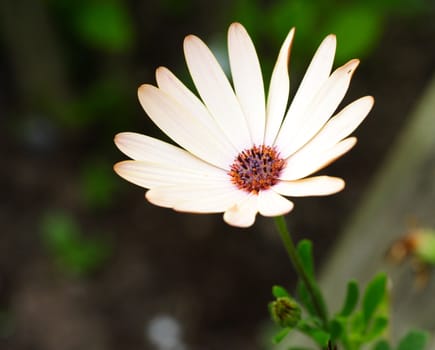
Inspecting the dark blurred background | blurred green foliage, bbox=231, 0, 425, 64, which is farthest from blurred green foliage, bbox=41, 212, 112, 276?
blurred green foliage, bbox=231, 0, 425, 64

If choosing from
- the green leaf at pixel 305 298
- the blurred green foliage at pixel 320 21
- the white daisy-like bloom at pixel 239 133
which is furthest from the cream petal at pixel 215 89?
the blurred green foliage at pixel 320 21

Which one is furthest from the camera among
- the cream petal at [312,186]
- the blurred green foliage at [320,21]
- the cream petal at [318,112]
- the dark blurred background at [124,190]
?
the dark blurred background at [124,190]

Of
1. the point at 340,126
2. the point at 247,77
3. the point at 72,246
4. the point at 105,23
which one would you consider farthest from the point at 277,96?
the point at 72,246

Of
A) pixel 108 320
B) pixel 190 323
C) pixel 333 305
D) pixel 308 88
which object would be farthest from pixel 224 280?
pixel 308 88

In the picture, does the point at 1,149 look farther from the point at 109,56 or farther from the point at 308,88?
the point at 308,88

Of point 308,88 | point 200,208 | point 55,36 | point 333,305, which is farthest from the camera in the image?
point 55,36

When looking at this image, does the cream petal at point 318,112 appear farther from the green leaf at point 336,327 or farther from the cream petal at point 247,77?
the green leaf at point 336,327
